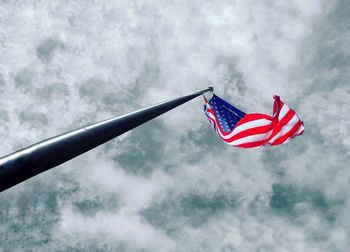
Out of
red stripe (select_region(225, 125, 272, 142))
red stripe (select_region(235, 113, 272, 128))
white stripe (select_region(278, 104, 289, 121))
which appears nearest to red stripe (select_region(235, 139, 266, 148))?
red stripe (select_region(225, 125, 272, 142))

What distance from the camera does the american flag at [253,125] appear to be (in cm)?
1788

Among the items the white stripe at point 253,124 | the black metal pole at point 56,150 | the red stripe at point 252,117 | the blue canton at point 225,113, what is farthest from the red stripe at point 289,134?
the black metal pole at point 56,150

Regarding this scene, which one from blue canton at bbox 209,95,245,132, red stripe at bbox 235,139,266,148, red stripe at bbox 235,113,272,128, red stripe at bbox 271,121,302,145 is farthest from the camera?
blue canton at bbox 209,95,245,132

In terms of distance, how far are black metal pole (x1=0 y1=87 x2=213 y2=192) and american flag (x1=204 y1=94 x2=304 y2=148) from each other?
1118 centimetres

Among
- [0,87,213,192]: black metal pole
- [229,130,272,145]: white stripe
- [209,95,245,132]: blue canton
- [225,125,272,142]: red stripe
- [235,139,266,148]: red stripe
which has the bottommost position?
[0,87,213,192]: black metal pole

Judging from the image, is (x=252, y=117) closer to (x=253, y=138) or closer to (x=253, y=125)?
(x=253, y=125)

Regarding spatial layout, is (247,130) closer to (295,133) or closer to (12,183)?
(295,133)

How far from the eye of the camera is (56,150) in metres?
6.46

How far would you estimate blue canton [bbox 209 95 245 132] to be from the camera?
18.9 metres

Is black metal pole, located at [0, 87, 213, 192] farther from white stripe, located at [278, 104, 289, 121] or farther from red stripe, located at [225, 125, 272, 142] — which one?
white stripe, located at [278, 104, 289, 121]

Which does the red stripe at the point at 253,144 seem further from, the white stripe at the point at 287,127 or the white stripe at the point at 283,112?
the white stripe at the point at 283,112

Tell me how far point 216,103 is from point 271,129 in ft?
11.1

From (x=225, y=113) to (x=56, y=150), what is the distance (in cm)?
1370

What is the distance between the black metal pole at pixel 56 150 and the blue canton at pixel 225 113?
10985 millimetres
